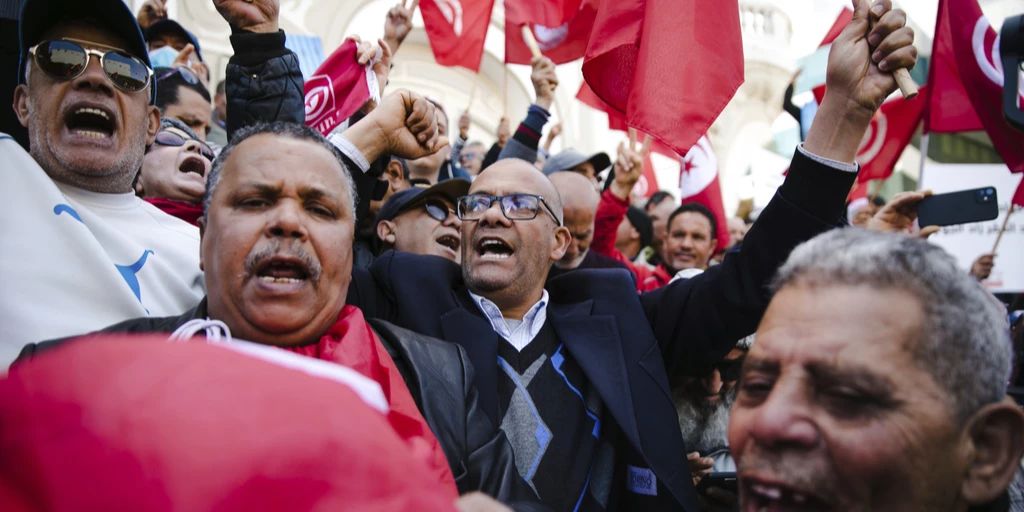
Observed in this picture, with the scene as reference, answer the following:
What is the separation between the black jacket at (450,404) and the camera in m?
1.91

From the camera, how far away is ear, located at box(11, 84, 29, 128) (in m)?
2.42

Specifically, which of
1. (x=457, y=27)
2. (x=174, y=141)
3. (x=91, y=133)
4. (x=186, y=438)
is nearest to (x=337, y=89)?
(x=174, y=141)

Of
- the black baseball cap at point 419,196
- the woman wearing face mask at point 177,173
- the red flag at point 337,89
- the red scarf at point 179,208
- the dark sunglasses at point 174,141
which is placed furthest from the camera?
the red flag at point 337,89

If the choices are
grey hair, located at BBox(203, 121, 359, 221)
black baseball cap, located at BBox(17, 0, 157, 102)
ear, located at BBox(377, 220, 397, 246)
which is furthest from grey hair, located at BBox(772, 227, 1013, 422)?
ear, located at BBox(377, 220, 397, 246)

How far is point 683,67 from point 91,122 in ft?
6.48

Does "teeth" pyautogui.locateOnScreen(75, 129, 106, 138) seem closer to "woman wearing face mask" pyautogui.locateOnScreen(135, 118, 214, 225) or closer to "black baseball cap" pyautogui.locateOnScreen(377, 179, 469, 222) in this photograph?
"woman wearing face mask" pyautogui.locateOnScreen(135, 118, 214, 225)

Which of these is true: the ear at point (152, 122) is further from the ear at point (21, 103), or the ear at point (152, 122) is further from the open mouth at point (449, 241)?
the open mouth at point (449, 241)

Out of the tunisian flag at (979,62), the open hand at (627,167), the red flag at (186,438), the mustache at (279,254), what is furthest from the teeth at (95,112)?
the tunisian flag at (979,62)

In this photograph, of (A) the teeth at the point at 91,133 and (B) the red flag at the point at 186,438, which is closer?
(B) the red flag at the point at 186,438

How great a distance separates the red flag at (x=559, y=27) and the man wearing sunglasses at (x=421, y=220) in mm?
1349

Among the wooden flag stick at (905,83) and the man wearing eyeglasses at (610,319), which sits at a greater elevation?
the wooden flag stick at (905,83)

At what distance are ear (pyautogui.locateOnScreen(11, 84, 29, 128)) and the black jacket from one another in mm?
869

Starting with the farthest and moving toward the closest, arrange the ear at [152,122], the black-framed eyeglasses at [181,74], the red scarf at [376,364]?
1. the black-framed eyeglasses at [181,74]
2. the ear at [152,122]
3. the red scarf at [376,364]

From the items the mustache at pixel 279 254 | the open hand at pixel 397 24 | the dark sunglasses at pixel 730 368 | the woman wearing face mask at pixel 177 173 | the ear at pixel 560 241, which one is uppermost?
the open hand at pixel 397 24
